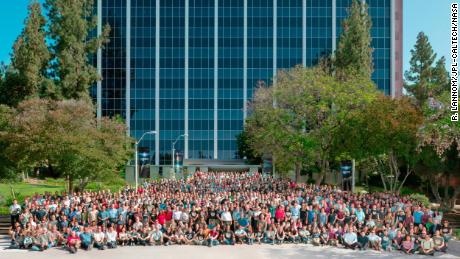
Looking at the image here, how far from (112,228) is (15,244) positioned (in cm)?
362

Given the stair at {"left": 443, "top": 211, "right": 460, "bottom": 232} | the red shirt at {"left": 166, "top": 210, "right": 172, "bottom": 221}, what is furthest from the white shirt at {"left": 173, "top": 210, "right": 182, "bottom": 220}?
the stair at {"left": 443, "top": 211, "right": 460, "bottom": 232}

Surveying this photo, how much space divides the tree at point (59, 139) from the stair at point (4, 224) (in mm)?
4866

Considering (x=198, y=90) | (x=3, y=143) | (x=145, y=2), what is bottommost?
(x=3, y=143)

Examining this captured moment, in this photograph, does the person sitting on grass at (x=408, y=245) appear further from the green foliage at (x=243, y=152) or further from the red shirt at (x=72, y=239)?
the green foliage at (x=243, y=152)

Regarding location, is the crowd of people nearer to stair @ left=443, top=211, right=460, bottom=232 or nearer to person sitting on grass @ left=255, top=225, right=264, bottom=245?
person sitting on grass @ left=255, top=225, right=264, bottom=245

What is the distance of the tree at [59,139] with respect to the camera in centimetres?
2931

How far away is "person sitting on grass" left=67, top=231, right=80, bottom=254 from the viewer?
18688 mm

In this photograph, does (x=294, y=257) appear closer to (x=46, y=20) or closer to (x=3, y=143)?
(x=3, y=143)

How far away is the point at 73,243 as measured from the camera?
18.7m

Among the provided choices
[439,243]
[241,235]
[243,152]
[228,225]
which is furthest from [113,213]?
[243,152]

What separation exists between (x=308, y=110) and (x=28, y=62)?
2176cm

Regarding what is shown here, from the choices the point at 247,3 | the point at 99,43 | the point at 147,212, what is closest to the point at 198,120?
the point at 247,3

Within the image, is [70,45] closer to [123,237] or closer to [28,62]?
[28,62]

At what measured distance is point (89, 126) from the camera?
33.2m
